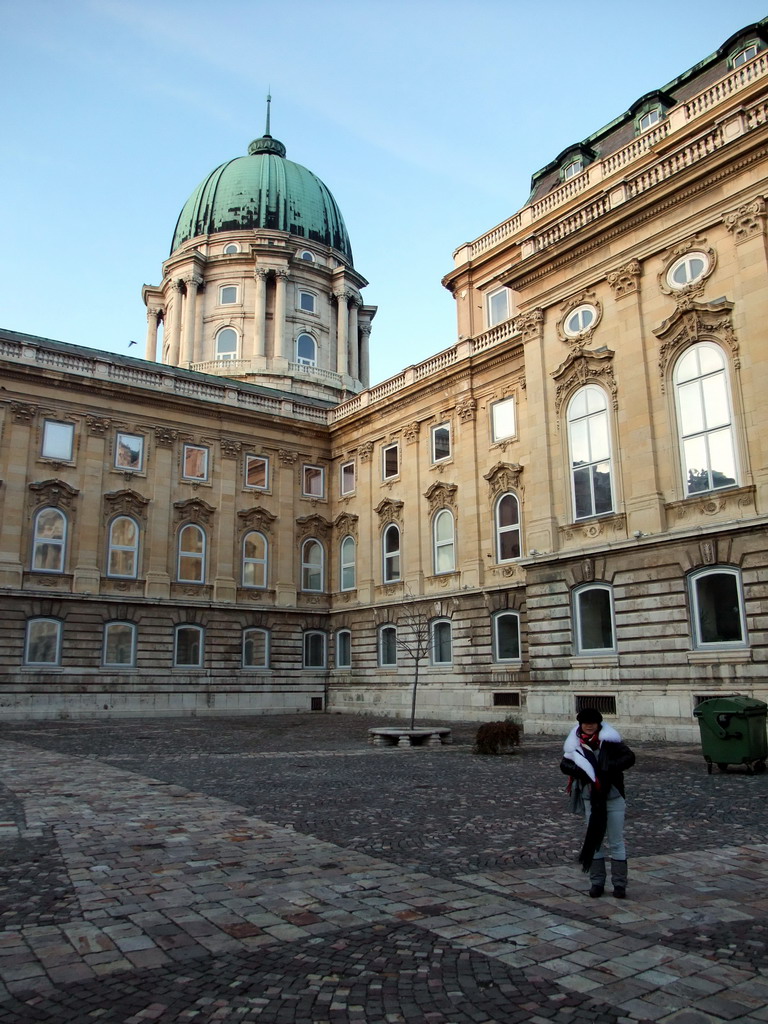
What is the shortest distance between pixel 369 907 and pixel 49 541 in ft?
105

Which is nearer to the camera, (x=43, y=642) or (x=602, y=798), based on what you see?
(x=602, y=798)

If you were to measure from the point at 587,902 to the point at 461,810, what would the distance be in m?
4.34

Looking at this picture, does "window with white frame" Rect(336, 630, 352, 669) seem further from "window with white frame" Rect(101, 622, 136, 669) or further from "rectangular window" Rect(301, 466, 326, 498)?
"window with white frame" Rect(101, 622, 136, 669)

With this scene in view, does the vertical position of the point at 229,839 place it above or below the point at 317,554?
below

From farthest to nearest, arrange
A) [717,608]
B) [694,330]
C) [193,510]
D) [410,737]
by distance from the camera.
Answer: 1. [193,510]
2. [694,330]
3. [717,608]
4. [410,737]

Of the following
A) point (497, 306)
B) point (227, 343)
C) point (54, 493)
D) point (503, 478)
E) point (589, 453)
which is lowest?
point (589, 453)

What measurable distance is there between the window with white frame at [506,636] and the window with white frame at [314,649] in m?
12.2

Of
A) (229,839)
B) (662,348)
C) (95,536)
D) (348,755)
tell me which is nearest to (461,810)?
(229,839)

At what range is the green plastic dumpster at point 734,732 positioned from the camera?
1412 centimetres

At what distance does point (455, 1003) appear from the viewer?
4.59 metres

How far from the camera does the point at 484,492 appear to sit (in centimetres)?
3322

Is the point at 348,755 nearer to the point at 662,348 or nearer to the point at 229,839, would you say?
the point at 229,839

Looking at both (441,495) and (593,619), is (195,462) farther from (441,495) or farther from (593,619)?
(593,619)

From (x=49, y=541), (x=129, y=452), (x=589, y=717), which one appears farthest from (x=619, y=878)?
(x=129, y=452)
